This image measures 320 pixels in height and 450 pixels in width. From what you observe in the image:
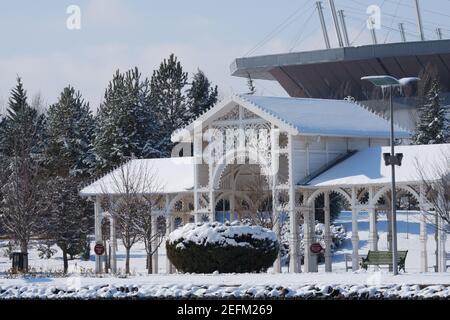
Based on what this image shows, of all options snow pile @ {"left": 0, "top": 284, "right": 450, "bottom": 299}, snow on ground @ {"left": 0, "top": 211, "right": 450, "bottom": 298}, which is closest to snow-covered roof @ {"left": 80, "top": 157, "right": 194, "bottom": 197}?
snow on ground @ {"left": 0, "top": 211, "right": 450, "bottom": 298}

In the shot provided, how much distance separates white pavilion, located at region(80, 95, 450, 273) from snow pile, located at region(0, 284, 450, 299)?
14868mm

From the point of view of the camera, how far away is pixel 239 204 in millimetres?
60938

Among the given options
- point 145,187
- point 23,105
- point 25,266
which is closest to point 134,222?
point 145,187

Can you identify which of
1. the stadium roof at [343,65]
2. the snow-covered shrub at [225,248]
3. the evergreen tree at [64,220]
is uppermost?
the stadium roof at [343,65]

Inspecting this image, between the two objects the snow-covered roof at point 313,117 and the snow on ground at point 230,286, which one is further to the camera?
the snow-covered roof at point 313,117

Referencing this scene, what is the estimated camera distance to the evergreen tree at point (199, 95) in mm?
90125

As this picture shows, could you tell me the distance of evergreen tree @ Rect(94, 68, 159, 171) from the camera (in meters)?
79.7

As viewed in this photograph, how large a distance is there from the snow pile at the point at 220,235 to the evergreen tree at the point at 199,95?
158 feet

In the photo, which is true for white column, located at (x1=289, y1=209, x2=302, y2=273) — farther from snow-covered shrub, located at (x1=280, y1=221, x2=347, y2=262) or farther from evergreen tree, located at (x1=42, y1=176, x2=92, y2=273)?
evergreen tree, located at (x1=42, y1=176, x2=92, y2=273)

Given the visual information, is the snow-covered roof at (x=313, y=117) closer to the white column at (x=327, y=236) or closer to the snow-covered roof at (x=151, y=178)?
the snow-covered roof at (x=151, y=178)

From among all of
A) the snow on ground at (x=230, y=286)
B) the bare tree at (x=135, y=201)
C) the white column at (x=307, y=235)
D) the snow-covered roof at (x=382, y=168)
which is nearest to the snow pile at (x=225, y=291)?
A: the snow on ground at (x=230, y=286)

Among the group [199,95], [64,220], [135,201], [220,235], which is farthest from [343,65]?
[220,235]

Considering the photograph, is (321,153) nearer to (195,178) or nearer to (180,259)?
(195,178)
